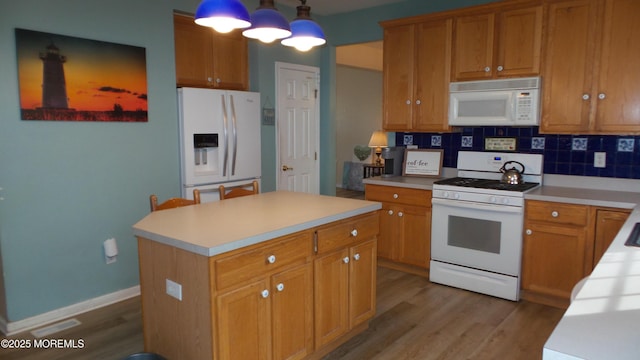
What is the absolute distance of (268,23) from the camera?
2.27 meters

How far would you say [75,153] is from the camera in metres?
3.28

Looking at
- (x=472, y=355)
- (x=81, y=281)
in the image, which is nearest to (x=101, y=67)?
(x=81, y=281)

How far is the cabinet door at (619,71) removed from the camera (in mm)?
3256

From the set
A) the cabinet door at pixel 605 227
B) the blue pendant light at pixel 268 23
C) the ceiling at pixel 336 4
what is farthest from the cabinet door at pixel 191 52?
the cabinet door at pixel 605 227

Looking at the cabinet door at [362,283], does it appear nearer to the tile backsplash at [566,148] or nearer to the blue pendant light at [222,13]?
the blue pendant light at [222,13]

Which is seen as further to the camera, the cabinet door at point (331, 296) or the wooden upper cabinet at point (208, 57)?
the wooden upper cabinet at point (208, 57)

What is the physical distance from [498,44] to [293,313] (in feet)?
9.81

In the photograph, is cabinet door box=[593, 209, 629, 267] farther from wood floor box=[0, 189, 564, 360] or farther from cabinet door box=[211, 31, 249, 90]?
cabinet door box=[211, 31, 249, 90]

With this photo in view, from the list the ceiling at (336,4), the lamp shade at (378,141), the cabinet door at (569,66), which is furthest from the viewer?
the lamp shade at (378,141)

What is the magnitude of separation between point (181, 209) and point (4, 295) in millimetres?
1491

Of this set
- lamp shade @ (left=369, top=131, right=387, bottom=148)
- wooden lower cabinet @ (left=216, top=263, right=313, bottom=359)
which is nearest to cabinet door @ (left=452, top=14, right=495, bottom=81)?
wooden lower cabinet @ (left=216, top=263, right=313, bottom=359)

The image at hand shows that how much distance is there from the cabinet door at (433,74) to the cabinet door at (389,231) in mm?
883

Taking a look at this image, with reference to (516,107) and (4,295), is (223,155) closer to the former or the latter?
(4,295)

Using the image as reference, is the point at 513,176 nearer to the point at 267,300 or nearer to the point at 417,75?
the point at 417,75
